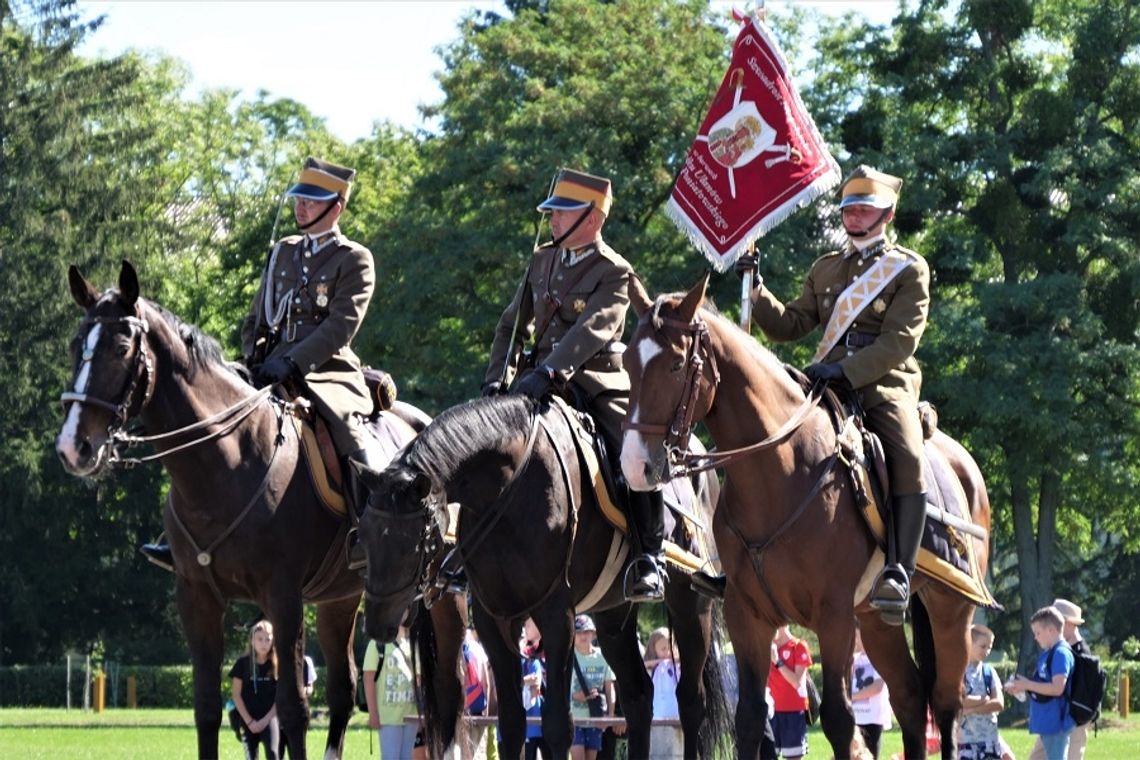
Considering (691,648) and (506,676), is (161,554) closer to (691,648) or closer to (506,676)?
(506,676)

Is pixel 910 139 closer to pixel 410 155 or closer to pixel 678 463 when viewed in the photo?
pixel 410 155

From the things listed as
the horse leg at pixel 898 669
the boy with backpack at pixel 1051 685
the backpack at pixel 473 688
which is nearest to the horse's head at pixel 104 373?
the horse leg at pixel 898 669

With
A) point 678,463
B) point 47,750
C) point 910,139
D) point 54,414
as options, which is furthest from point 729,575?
point 54,414

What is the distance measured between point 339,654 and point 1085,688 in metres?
6.64

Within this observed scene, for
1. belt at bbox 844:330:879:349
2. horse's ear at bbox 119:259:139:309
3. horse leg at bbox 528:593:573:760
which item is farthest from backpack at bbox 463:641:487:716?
horse's ear at bbox 119:259:139:309

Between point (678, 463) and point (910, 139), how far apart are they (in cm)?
2970

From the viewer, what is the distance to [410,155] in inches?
2121

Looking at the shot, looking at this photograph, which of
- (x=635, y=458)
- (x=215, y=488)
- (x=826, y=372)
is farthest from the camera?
(x=215, y=488)

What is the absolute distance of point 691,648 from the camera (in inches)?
527

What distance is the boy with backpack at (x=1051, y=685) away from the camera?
53.4ft

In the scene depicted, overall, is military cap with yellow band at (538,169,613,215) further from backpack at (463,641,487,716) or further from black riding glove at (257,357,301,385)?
backpack at (463,641,487,716)

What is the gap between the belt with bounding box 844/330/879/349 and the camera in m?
11.7

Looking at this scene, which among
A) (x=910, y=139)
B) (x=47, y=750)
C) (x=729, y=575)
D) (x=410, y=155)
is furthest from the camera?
(x=410, y=155)

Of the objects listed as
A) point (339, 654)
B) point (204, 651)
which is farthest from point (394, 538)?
point (339, 654)
